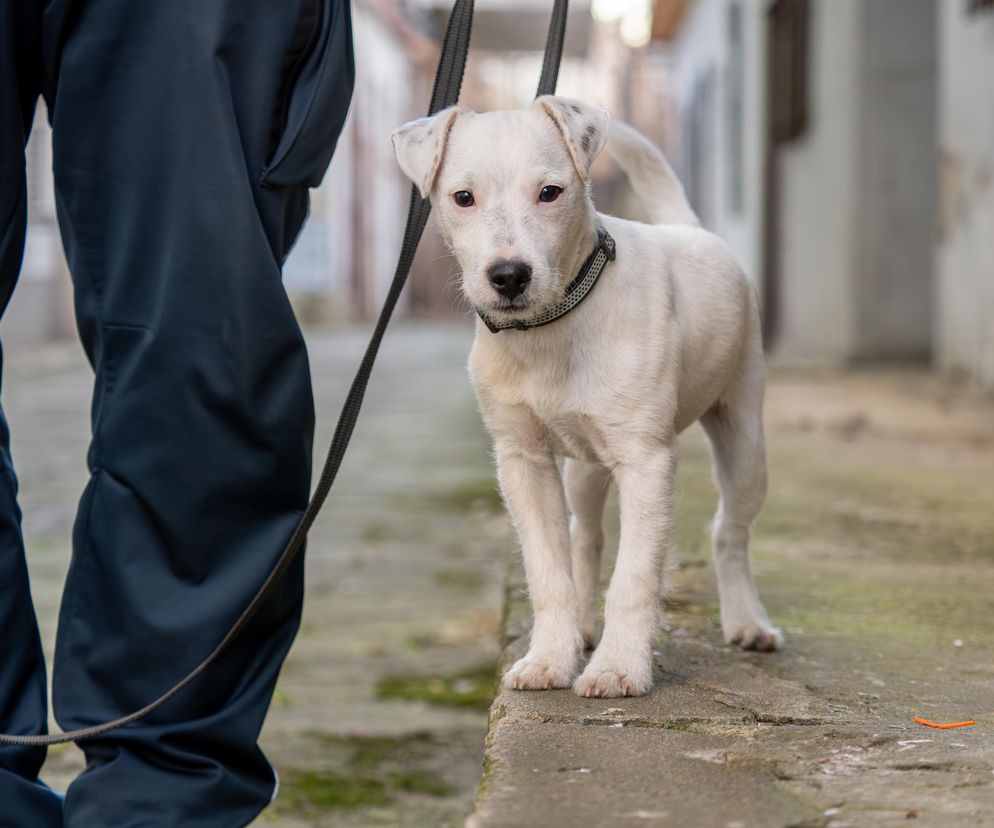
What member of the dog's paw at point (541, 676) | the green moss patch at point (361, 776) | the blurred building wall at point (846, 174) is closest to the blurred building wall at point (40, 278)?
the blurred building wall at point (846, 174)

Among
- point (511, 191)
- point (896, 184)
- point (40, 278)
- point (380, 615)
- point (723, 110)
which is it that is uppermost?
point (723, 110)

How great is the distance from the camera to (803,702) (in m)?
2.18

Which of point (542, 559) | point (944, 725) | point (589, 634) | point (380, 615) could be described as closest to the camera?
point (944, 725)

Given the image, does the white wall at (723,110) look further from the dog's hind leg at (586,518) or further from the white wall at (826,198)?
the dog's hind leg at (586,518)

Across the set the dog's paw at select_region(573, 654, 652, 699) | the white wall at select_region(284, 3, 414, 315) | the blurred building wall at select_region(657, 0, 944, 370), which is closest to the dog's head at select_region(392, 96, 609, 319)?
the dog's paw at select_region(573, 654, 652, 699)

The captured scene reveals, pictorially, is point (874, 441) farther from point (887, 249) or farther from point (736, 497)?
point (887, 249)

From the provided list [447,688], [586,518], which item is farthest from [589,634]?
[447,688]

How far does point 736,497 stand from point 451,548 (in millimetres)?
2583

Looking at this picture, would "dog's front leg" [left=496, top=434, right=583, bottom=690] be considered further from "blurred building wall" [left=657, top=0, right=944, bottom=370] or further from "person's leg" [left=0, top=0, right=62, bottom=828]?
"blurred building wall" [left=657, top=0, right=944, bottom=370]

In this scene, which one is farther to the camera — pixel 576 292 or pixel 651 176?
pixel 651 176

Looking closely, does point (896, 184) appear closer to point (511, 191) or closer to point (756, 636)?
point (756, 636)

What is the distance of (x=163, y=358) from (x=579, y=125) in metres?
0.73

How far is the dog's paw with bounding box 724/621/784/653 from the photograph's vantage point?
99.7 inches

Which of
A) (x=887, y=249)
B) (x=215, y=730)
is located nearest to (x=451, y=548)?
(x=215, y=730)
